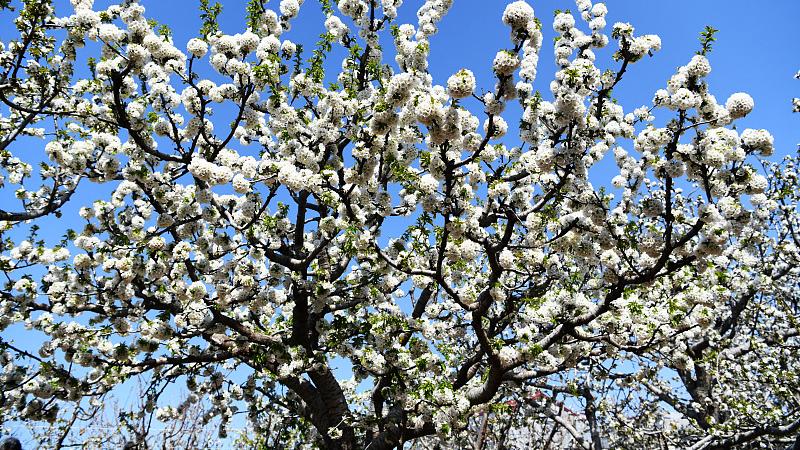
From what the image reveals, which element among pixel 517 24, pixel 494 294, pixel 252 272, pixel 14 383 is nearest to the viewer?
pixel 517 24

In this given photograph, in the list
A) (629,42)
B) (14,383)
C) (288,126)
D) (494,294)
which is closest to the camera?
(629,42)

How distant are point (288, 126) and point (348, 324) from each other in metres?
3.91

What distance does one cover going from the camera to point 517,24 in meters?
5.54

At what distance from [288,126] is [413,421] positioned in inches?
212

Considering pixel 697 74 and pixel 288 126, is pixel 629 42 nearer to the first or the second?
pixel 697 74

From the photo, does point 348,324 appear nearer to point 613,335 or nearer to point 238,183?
Answer: point 238,183

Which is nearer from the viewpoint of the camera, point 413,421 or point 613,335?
point 613,335

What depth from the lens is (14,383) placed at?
8602mm

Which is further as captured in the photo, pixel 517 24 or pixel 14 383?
pixel 14 383

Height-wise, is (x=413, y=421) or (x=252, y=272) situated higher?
(x=252, y=272)

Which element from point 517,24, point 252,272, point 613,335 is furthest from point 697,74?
point 252,272

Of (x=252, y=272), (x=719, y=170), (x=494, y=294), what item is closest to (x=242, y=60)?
(x=252, y=272)

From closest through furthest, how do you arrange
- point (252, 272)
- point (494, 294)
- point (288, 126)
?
point (494, 294) < point (288, 126) < point (252, 272)

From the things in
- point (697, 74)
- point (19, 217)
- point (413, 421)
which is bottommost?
point (413, 421)
